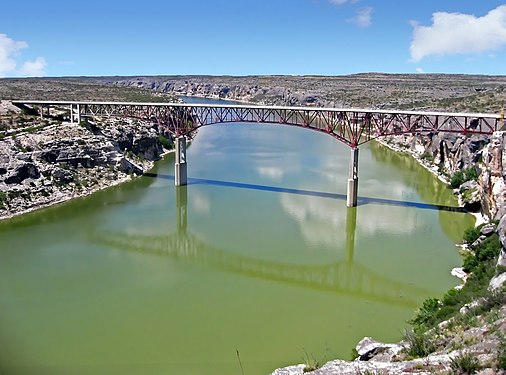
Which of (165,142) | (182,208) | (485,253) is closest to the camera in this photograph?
(485,253)

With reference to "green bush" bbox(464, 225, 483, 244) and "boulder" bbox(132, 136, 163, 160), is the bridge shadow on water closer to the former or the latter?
"boulder" bbox(132, 136, 163, 160)

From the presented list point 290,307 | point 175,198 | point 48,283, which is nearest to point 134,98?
point 175,198

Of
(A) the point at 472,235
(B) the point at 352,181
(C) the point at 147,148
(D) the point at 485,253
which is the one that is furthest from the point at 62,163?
(D) the point at 485,253

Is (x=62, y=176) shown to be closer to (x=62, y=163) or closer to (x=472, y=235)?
(x=62, y=163)

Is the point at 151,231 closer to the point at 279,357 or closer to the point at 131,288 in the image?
A: the point at 131,288

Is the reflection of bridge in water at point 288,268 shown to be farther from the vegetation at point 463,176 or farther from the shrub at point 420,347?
the vegetation at point 463,176

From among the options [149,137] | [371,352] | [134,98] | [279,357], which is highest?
[134,98]

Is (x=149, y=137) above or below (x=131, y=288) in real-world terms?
above
